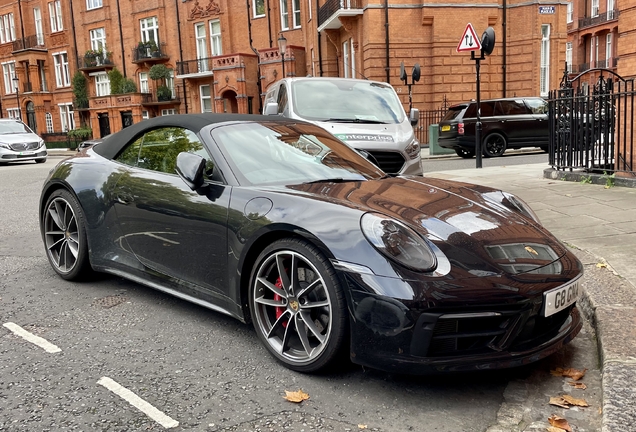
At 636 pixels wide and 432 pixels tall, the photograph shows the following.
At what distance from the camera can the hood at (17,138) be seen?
20875 millimetres

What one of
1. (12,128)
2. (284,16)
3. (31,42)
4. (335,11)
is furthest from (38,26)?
(335,11)

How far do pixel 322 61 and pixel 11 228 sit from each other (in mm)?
24781

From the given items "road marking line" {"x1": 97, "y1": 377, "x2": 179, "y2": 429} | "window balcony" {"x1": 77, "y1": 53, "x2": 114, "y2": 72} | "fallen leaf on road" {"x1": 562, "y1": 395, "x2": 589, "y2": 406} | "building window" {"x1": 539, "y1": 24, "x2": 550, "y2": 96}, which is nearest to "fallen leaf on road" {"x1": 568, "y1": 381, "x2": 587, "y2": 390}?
"fallen leaf on road" {"x1": 562, "y1": 395, "x2": 589, "y2": 406}

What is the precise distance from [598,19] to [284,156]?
5940cm

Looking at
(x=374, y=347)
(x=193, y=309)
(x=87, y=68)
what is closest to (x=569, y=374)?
(x=374, y=347)

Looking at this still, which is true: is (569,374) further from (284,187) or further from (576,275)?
(284,187)

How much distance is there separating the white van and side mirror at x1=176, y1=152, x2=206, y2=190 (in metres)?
4.19

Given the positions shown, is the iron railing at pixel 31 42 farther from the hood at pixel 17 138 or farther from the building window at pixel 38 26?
the hood at pixel 17 138

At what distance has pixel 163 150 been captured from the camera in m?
3.92

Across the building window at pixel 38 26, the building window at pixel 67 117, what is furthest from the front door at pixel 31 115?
the building window at pixel 38 26

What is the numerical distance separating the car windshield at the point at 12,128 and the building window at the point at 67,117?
25198 millimetres

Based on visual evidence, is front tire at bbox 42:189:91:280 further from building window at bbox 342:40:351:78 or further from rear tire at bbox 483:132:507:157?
building window at bbox 342:40:351:78

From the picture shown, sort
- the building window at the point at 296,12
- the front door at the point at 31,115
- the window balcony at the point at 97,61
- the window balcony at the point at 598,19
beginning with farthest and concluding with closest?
the window balcony at the point at 598,19 → the front door at the point at 31,115 → the window balcony at the point at 97,61 → the building window at the point at 296,12

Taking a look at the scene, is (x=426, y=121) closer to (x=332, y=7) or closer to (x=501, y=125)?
(x=332, y=7)
